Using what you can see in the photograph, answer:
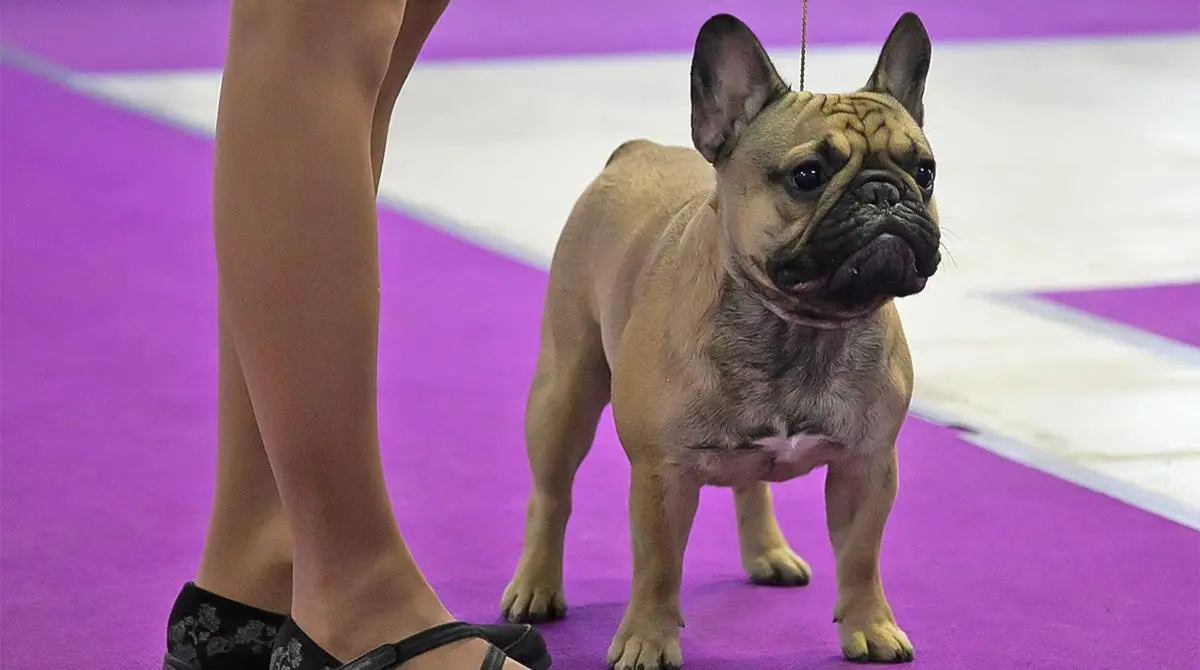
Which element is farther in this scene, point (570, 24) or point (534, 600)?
point (570, 24)

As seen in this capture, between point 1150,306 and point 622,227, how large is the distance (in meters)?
2.01

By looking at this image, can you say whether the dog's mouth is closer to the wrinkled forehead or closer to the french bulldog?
the french bulldog

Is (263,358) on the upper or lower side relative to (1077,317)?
lower

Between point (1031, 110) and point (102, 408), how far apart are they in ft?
15.0

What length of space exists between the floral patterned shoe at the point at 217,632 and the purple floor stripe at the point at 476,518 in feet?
0.91

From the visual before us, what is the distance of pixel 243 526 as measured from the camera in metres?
1.90

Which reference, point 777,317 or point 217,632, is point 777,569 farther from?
point 217,632

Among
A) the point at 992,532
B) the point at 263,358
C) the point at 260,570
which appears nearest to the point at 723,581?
the point at 992,532

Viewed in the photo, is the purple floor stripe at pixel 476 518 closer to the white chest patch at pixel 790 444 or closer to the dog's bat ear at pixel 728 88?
the white chest patch at pixel 790 444

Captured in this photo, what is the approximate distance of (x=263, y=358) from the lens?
1598 millimetres

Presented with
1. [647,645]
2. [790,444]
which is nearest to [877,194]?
[790,444]

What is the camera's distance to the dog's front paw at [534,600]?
2.35m

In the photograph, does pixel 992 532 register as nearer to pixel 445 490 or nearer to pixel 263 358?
pixel 445 490

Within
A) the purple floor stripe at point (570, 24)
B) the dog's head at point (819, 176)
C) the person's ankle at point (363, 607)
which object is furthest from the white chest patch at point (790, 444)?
the purple floor stripe at point (570, 24)
